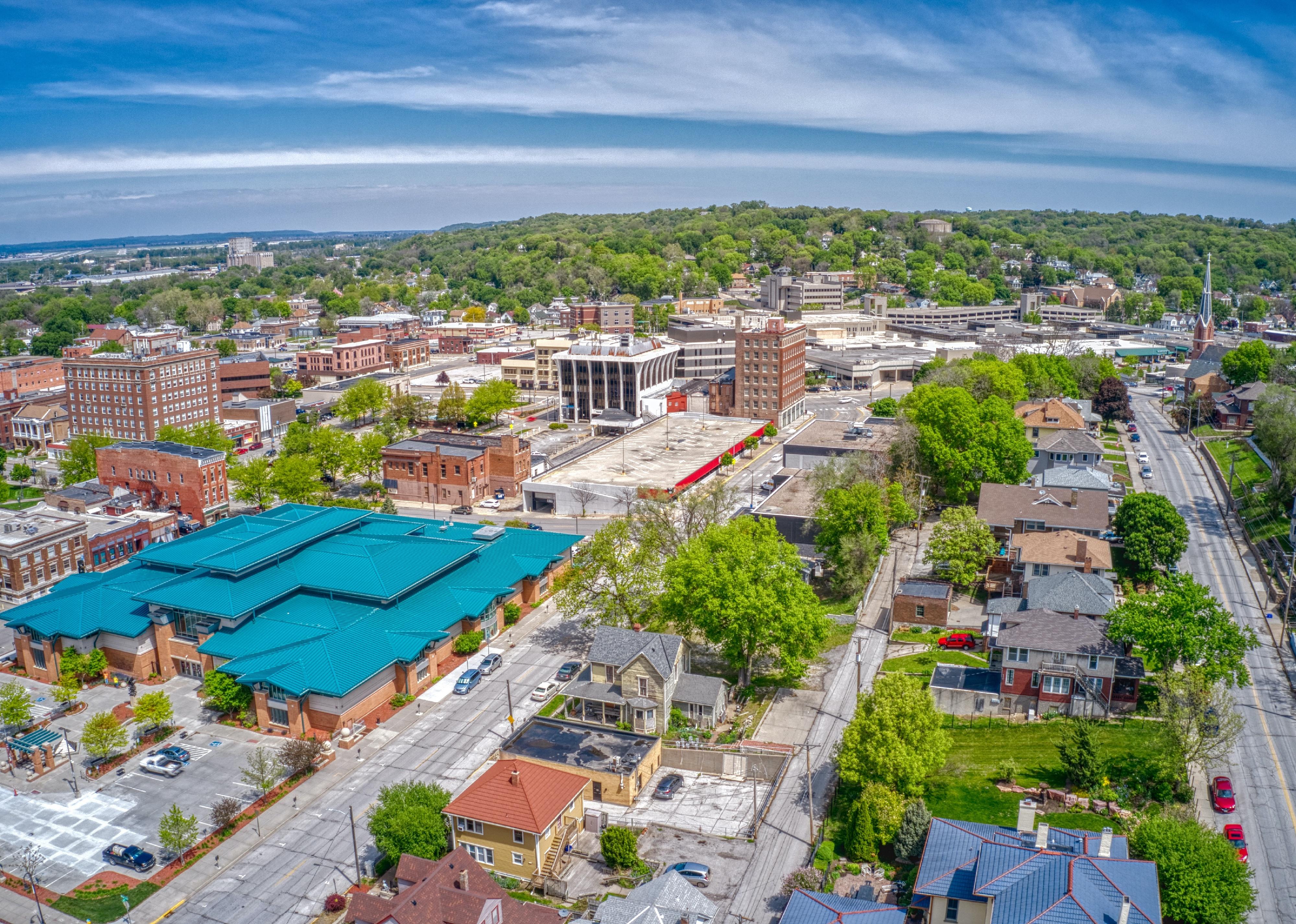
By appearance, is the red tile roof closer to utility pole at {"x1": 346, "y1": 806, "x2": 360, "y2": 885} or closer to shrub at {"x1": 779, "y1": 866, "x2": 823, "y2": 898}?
utility pole at {"x1": 346, "y1": 806, "x2": 360, "y2": 885}

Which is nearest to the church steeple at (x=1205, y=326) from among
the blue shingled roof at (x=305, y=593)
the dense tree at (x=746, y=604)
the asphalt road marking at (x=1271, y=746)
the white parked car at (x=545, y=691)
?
the asphalt road marking at (x=1271, y=746)

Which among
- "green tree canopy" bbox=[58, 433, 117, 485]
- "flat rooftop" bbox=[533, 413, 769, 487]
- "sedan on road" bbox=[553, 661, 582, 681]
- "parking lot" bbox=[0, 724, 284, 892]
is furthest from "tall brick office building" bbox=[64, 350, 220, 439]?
"sedan on road" bbox=[553, 661, 582, 681]

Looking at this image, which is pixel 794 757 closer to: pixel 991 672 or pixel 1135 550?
pixel 991 672

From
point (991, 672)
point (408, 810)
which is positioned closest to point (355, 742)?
point (408, 810)

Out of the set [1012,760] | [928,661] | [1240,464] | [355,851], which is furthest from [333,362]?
[1012,760]

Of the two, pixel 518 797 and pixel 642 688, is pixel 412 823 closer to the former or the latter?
pixel 518 797

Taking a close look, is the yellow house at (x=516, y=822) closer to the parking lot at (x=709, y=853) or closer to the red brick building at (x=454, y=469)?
the parking lot at (x=709, y=853)
